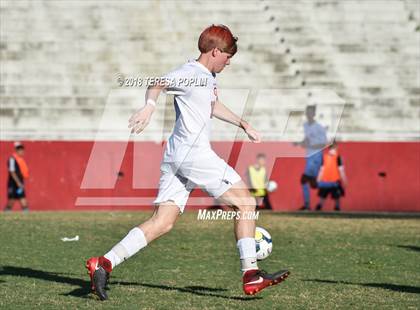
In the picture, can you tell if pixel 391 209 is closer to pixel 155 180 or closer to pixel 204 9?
pixel 155 180

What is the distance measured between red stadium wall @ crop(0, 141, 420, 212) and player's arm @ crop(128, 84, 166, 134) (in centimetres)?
1685

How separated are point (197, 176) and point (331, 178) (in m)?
16.4

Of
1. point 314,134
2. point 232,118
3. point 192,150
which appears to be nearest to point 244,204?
point 192,150

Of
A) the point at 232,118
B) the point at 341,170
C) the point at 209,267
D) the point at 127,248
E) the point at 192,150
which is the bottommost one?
the point at 127,248

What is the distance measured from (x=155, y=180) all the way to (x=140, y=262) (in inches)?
542

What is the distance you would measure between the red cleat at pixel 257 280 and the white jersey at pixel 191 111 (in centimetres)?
105

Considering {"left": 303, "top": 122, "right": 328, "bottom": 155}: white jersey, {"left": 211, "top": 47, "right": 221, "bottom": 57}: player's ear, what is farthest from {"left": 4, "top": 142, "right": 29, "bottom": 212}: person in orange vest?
{"left": 211, "top": 47, "right": 221, "bottom": 57}: player's ear

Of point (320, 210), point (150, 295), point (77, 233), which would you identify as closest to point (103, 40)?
point (320, 210)

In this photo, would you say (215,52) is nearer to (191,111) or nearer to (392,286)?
(191,111)

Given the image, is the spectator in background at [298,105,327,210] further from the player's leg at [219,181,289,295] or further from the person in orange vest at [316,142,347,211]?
the player's leg at [219,181,289,295]

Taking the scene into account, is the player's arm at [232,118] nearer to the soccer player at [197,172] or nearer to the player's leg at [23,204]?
the soccer player at [197,172]

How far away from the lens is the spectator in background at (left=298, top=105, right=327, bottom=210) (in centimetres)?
2448

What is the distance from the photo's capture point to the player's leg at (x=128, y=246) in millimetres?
8055

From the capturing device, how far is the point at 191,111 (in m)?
8.31
